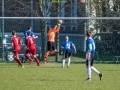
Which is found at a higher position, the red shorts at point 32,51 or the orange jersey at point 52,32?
the orange jersey at point 52,32

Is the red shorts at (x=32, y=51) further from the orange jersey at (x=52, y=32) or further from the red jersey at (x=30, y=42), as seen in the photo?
the orange jersey at (x=52, y=32)

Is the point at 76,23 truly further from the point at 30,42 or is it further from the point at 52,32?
the point at 30,42

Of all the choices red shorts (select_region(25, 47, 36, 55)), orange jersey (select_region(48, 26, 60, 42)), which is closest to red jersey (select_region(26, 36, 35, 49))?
red shorts (select_region(25, 47, 36, 55))

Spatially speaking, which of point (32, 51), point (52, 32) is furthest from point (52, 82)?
point (52, 32)

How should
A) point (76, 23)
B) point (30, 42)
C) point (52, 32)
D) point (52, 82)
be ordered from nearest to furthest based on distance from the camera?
1. point (52, 82)
2. point (30, 42)
3. point (52, 32)
4. point (76, 23)

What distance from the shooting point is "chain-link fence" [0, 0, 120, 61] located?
2769 cm

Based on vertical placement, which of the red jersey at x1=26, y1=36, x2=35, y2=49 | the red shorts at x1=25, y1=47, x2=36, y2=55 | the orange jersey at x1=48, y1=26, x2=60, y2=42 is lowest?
the red shorts at x1=25, y1=47, x2=36, y2=55

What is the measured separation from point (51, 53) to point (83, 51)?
2.88 metres

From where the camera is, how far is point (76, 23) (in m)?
29.6

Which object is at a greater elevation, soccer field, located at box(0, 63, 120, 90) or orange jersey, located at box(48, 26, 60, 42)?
orange jersey, located at box(48, 26, 60, 42)

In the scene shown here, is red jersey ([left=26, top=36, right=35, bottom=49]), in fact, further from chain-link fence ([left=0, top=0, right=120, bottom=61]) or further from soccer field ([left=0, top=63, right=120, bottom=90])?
soccer field ([left=0, top=63, right=120, bottom=90])

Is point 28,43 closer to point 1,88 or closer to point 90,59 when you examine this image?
point 90,59

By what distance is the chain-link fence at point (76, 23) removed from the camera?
27688 mm

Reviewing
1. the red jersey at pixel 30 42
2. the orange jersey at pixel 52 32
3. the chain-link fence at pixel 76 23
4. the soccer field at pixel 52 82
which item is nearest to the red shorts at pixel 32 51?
the red jersey at pixel 30 42
